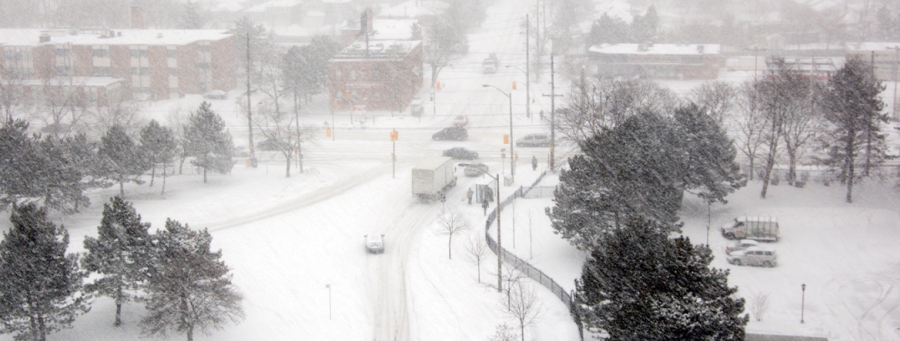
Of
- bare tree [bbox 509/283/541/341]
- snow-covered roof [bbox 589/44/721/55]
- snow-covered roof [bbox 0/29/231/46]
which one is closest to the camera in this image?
bare tree [bbox 509/283/541/341]

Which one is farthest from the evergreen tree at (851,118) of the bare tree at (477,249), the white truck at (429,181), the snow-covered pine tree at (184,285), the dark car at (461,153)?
the snow-covered pine tree at (184,285)

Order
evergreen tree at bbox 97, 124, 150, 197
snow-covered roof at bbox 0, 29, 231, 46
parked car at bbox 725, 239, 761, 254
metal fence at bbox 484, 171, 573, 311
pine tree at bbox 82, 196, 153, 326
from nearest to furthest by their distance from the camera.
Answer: pine tree at bbox 82, 196, 153, 326, metal fence at bbox 484, 171, 573, 311, parked car at bbox 725, 239, 761, 254, evergreen tree at bbox 97, 124, 150, 197, snow-covered roof at bbox 0, 29, 231, 46

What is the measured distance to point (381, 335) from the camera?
28469 millimetres

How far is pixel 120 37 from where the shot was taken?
75.4 metres

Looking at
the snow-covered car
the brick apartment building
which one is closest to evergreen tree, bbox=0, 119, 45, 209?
the snow-covered car

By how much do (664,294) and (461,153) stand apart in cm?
3012

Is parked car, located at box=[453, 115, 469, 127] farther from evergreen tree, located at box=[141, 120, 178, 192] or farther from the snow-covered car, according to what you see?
the snow-covered car

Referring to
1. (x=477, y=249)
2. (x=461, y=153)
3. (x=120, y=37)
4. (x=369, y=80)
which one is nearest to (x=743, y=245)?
(x=477, y=249)

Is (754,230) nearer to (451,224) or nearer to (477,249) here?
(477,249)

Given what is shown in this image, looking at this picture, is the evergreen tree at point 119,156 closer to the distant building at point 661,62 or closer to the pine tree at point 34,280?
the pine tree at point 34,280

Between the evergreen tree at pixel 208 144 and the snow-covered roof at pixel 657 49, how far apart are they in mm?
45108

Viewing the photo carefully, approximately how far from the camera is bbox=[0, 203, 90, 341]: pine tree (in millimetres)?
24984

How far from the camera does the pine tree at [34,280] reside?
82.0ft

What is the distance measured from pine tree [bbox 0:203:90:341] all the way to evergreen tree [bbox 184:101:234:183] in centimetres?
1692
